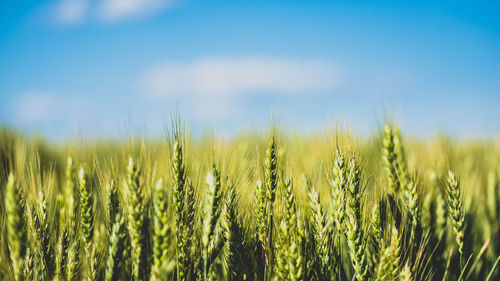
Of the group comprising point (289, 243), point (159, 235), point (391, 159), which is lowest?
point (289, 243)

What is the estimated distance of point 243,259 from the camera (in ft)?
5.40

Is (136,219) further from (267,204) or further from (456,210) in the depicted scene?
(456,210)

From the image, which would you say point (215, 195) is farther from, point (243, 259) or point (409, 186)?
point (409, 186)

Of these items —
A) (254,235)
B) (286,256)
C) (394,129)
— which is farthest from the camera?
(394,129)

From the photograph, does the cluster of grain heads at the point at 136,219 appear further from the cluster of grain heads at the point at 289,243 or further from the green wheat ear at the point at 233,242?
the cluster of grain heads at the point at 289,243

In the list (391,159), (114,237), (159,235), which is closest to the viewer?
(159,235)

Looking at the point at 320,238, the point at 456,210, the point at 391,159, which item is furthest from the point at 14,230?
the point at 456,210

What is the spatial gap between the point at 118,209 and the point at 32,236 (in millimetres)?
482

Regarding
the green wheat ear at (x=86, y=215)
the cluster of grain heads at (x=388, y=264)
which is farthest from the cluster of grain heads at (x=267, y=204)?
the green wheat ear at (x=86, y=215)

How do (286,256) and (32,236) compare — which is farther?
(32,236)

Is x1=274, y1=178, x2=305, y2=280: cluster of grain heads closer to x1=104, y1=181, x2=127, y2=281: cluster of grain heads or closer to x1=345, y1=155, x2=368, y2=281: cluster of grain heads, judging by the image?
x1=345, y1=155, x2=368, y2=281: cluster of grain heads

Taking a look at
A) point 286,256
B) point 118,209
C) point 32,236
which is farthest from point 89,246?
point 286,256

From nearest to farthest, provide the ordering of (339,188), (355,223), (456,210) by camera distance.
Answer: (355,223) < (339,188) < (456,210)

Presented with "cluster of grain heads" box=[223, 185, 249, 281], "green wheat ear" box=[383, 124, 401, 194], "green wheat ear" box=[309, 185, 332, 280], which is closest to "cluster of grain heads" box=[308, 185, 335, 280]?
"green wheat ear" box=[309, 185, 332, 280]
